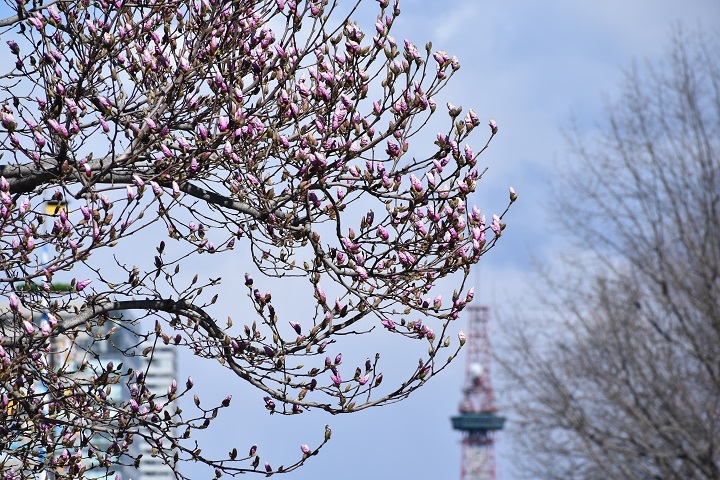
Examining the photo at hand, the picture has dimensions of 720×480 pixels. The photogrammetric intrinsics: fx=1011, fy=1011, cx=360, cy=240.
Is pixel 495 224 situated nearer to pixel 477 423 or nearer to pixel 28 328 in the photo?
pixel 28 328

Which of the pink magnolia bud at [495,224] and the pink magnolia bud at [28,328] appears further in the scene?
the pink magnolia bud at [495,224]

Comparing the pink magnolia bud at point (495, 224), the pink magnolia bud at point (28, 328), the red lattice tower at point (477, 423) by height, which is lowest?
the pink magnolia bud at point (28, 328)

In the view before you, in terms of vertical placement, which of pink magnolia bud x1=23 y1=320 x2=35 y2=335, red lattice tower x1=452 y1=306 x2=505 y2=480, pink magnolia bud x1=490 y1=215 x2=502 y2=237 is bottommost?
pink magnolia bud x1=23 y1=320 x2=35 y2=335

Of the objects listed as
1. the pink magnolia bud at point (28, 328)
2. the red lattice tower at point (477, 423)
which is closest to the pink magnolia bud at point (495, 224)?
the pink magnolia bud at point (28, 328)

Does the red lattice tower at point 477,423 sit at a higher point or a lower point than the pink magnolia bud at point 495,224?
higher

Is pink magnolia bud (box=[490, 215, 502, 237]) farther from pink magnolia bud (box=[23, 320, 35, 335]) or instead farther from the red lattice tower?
the red lattice tower

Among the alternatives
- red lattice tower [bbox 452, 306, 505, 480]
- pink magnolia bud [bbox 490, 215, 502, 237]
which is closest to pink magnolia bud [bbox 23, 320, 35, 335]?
pink magnolia bud [bbox 490, 215, 502, 237]

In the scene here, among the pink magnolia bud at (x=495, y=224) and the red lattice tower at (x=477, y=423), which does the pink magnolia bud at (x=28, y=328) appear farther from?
the red lattice tower at (x=477, y=423)

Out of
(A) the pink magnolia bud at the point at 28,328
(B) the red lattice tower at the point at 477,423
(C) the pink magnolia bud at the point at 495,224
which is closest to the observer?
(A) the pink magnolia bud at the point at 28,328

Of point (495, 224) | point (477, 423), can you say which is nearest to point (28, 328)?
point (495, 224)

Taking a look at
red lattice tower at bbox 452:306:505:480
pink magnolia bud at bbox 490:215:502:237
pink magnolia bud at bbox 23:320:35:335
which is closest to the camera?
pink magnolia bud at bbox 23:320:35:335

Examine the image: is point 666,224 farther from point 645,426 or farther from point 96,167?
point 96,167

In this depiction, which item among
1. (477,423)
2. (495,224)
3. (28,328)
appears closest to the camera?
(28,328)

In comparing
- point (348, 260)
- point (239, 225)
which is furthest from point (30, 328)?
point (348, 260)
